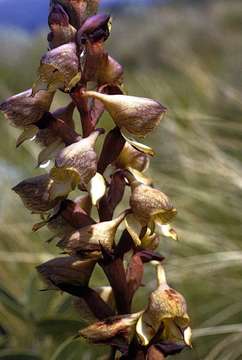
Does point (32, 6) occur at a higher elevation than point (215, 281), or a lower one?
lower

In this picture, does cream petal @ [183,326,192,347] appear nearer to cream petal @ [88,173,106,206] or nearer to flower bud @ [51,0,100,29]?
cream petal @ [88,173,106,206]

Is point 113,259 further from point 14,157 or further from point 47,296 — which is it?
point 14,157

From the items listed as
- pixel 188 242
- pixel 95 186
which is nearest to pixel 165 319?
pixel 95 186

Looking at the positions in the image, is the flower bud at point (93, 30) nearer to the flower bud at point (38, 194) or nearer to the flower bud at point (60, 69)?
the flower bud at point (60, 69)

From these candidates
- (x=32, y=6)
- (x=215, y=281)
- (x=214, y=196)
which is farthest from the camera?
(x=32, y=6)

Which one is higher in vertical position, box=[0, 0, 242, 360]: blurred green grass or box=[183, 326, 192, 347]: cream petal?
box=[183, 326, 192, 347]: cream petal

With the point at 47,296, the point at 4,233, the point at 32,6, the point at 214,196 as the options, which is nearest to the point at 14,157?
the point at 4,233

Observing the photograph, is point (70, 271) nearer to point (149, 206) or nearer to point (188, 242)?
point (149, 206)

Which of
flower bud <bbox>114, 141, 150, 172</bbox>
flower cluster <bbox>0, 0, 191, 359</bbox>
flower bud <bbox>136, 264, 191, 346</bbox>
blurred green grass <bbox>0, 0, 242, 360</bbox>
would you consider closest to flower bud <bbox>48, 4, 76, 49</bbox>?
flower cluster <bbox>0, 0, 191, 359</bbox>
